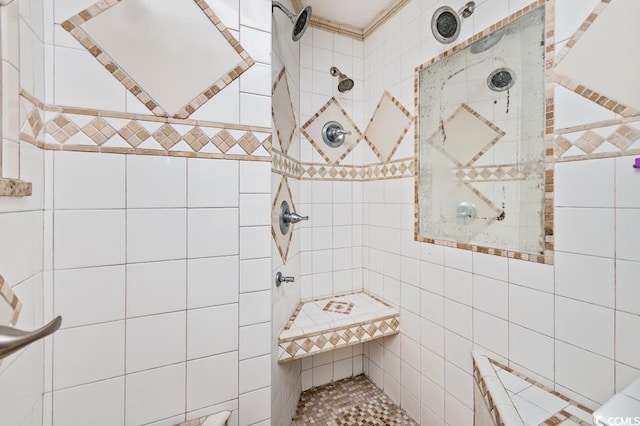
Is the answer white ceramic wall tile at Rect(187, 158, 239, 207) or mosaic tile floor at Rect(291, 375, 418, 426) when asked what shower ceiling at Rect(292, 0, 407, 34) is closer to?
white ceramic wall tile at Rect(187, 158, 239, 207)

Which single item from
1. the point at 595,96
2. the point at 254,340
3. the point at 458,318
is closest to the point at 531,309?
the point at 458,318

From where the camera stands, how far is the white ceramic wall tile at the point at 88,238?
0.95 metres

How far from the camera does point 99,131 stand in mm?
A: 998

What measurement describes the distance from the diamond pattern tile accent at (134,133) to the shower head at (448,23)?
1.56 m

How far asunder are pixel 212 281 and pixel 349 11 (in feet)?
7.03

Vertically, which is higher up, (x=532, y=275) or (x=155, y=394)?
(x=532, y=275)

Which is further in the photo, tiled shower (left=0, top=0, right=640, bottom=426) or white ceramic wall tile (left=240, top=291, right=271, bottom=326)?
white ceramic wall tile (left=240, top=291, right=271, bottom=326)

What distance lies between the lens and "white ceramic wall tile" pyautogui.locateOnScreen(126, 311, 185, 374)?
3.39 ft

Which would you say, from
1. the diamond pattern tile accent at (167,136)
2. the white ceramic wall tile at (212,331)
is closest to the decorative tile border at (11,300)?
the white ceramic wall tile at (212,331)

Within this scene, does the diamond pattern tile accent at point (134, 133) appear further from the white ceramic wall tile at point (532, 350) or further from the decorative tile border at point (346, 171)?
the white ceramic wall tile at point (532, 350)

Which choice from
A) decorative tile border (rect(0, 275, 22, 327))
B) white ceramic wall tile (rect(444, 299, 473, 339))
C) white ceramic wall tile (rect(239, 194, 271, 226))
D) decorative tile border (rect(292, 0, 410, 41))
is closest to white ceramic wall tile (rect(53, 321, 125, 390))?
decorative tile border (rect(0, 275, 22, 327))

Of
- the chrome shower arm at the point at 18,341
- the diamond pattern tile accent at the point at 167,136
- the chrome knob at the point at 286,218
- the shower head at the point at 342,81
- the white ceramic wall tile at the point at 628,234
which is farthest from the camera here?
the shower head at the point at 342,81

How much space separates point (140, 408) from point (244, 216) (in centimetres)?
88

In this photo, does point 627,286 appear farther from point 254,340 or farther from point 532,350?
point 254,340
